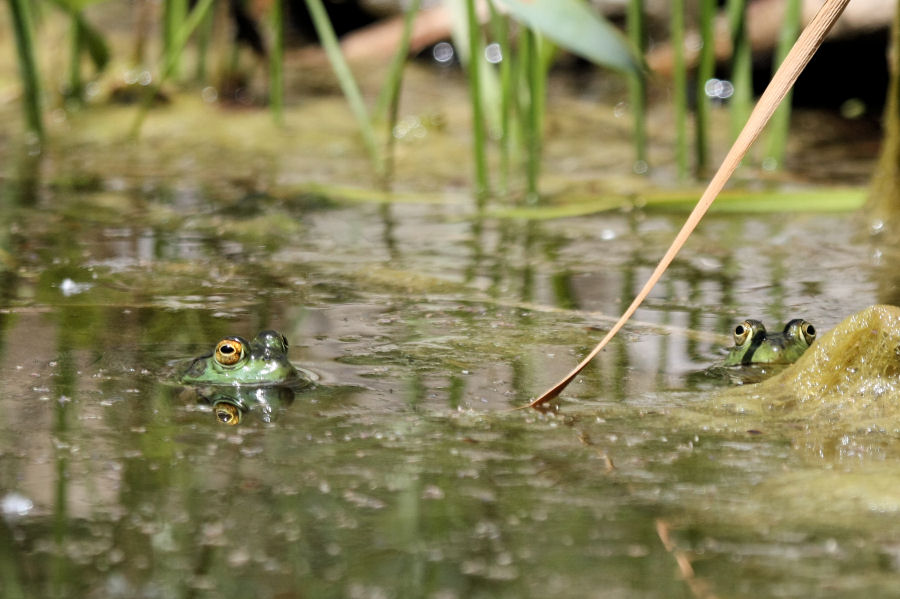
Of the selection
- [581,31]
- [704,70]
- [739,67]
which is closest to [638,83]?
[704,70]

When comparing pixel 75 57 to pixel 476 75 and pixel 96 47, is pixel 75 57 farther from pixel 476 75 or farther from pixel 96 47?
pixel 476 75

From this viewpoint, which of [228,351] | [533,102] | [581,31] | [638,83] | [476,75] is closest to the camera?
[228,351]

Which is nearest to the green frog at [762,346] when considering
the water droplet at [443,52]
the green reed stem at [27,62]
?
the green reed stem at [27,62]

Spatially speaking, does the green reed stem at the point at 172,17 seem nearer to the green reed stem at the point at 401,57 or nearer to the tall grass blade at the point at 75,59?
the tall grass blade at the point at 75,59

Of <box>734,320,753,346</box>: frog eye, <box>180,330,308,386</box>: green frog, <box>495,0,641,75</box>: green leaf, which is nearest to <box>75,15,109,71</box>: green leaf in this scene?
<box>495,0,641,75</box>: green leaf

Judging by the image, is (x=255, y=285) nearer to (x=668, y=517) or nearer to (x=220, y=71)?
(x=668, y=517)

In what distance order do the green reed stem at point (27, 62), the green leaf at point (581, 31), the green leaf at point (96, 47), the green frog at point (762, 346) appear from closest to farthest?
the green frog at point (762, 346)
the green leaf at point (581, 31)
the green reed stem at point (27, 62)
the green leaf at point (96, 47)
